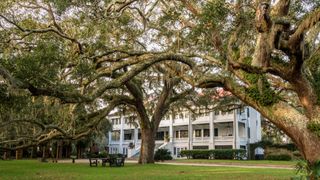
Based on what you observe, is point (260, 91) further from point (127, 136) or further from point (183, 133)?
point (127, 136)

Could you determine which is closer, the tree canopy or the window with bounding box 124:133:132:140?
the tree canopy

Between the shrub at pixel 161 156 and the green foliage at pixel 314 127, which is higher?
the green foliage at pixel 314 127

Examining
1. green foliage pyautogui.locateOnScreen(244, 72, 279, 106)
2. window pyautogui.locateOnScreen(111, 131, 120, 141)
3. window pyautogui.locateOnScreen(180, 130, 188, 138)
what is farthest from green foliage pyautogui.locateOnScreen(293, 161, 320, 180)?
window pyautogui.locateOnScreen(111, 131, 120, 141)

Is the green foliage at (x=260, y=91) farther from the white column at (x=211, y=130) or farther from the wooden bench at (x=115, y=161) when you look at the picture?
the white column at (x=211, y=130)

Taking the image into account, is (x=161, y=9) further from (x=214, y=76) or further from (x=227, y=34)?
(x=214, y=76)

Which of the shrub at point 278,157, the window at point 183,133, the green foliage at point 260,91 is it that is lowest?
the shrub at point 278,157

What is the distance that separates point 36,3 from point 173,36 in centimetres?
636

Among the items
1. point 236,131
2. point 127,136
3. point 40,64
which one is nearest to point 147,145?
point 40,64

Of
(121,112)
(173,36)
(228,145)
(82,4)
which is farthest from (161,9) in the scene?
(228,145)

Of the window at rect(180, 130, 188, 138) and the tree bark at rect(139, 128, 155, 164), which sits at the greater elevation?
the window at rect(180, 130, 188, 138)

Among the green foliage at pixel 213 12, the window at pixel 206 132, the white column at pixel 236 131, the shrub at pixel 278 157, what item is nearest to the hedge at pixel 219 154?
the shrub at pixel 278 157

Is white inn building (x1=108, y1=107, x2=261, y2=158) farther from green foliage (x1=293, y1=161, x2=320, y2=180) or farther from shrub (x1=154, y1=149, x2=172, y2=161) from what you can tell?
green foliage (x1=293, y1=161, x2=320, y2=180)

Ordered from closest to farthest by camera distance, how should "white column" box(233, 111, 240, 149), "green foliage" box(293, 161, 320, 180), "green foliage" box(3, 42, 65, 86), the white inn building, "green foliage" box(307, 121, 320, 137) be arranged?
"green foliage" box(293, 161, 320, 180) < "green foliage" box(307, 121, 320, 137) < "green foliage" box(3, 42, 65, 86) < "white column" box(233, 111, 240, 149) < the white inn building

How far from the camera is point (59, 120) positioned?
71.3 ft
